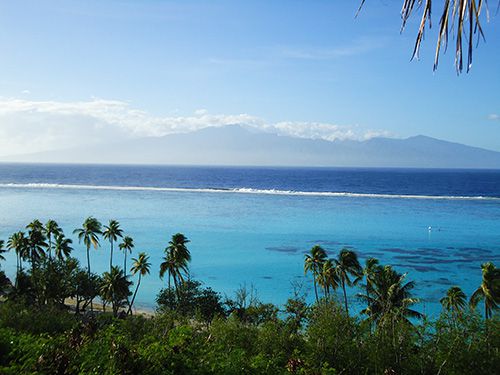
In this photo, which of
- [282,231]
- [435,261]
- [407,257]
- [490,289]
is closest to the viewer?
[490,289]

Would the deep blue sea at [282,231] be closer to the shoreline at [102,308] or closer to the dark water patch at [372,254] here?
the dark water patch at [372,254]

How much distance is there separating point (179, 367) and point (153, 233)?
66.9m

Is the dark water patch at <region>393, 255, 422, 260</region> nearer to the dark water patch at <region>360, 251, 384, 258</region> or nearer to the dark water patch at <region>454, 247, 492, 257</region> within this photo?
the dark water patch at <region>360, 251, 384, 258</region>

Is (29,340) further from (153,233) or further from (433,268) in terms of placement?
(153,233)

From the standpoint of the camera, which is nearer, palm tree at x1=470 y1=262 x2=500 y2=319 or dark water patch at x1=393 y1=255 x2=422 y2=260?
palm tree at x1=470 y1=262 x2=500 y2=319

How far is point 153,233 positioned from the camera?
7606cm

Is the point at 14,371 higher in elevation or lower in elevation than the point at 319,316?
higher

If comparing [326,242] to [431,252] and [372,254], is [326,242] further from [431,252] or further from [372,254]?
[431,252]

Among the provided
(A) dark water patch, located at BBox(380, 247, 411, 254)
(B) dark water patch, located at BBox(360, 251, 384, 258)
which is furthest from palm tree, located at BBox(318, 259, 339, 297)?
(A) dark water patch, located at BBox(380, 247, 411, 254)

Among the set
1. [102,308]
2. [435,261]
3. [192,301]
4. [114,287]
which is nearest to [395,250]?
[435,261]

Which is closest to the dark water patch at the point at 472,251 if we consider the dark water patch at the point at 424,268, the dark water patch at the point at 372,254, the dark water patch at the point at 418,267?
the dark water patch at the point at 424,268

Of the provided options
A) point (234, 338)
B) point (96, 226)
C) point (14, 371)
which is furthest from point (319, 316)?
point (96, 226)

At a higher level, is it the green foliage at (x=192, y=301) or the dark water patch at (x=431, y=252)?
the dark water patch at (x=431, y=252)

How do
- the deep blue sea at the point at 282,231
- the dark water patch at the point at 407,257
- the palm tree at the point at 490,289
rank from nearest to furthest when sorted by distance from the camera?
the palm tree at the point at 490,289, the deep blue sea at the point at 282,231, the dark water patch at the point at 407,257
